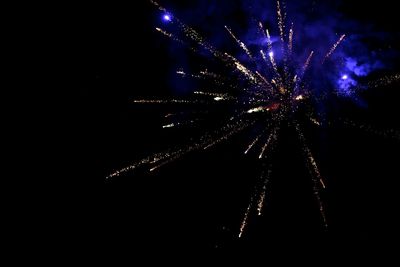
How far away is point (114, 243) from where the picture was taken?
19.4 feet

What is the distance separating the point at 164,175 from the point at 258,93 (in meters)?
2.38

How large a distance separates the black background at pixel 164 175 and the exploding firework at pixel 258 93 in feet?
0.51

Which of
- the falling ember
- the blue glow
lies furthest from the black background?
the falling ember

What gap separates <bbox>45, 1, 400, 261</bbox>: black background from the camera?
5.09 meters

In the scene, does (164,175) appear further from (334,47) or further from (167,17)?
(334,47)

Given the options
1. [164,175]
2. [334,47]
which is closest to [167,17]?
[334,47]

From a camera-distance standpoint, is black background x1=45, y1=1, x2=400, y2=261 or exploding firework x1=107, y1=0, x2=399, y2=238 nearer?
exploding firework x1=107, y1=0, x2=399, y2=238

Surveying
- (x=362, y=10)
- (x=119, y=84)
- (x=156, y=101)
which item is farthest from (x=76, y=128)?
(x=362, y=10)

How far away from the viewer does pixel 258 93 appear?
15.4 feet

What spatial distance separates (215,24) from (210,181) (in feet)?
9.27

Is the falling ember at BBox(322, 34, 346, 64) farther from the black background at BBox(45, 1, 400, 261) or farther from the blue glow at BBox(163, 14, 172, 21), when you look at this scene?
the blue glow at BBox(163, 14, 172, 21)

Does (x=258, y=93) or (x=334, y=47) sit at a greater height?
(x=334, y=47)

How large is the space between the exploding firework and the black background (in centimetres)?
16

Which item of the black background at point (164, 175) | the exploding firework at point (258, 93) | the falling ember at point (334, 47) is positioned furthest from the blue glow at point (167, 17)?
the falling ember at point (334, 47)
